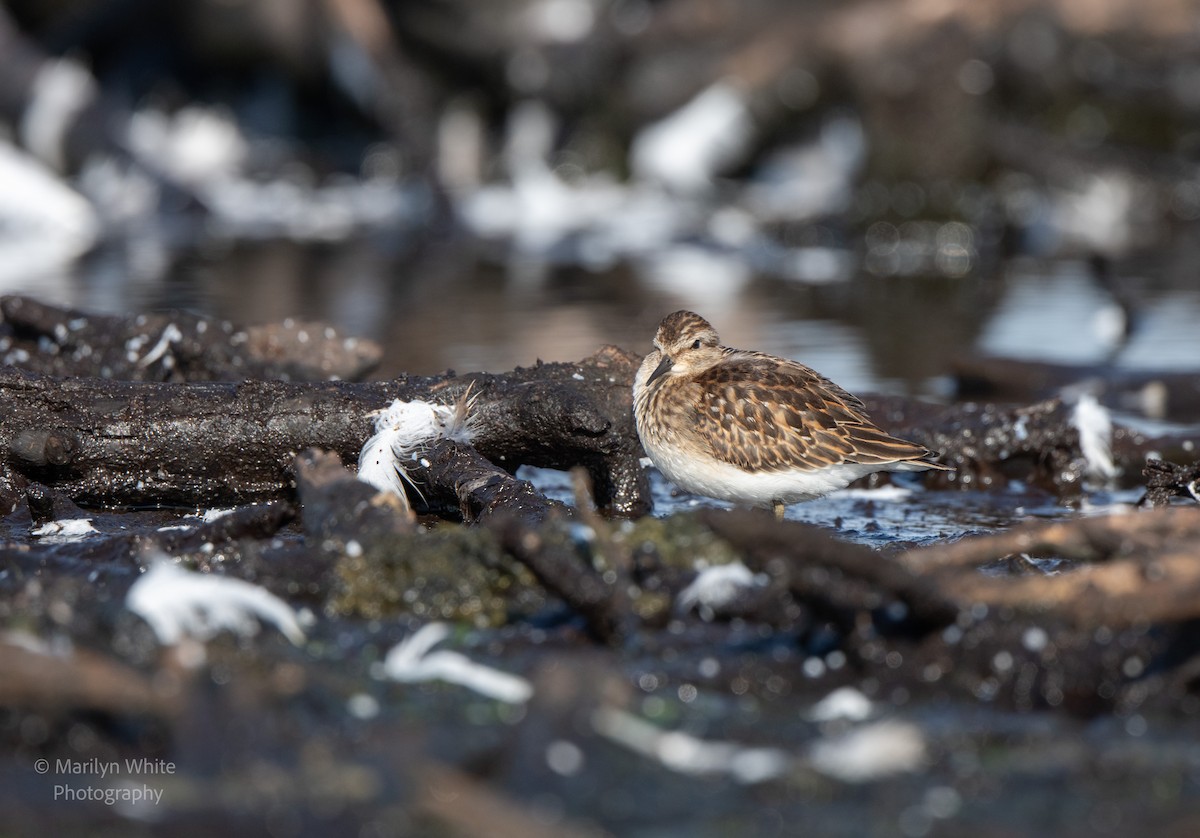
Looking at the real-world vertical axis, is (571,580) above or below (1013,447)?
below

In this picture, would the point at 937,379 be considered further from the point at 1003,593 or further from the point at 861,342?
the point at 1003,593

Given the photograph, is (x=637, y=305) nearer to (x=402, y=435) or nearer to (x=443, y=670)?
(x=402, y=435)

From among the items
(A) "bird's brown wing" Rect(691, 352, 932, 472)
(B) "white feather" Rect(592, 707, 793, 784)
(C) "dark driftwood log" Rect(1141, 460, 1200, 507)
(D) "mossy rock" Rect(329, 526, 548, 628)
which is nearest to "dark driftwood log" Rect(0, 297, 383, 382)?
(A) "bird's brown wing" Rect(691, 352, 932, 472)

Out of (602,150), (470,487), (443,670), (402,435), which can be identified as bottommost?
(443,670)

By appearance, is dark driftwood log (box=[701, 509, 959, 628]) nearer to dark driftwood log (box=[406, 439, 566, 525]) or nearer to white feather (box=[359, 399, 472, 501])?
dark driftwood log (box=[406, 439, 566, 525])

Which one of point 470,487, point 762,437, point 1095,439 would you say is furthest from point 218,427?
point 1095,439

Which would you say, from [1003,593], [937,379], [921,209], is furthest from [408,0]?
[1003,593]
